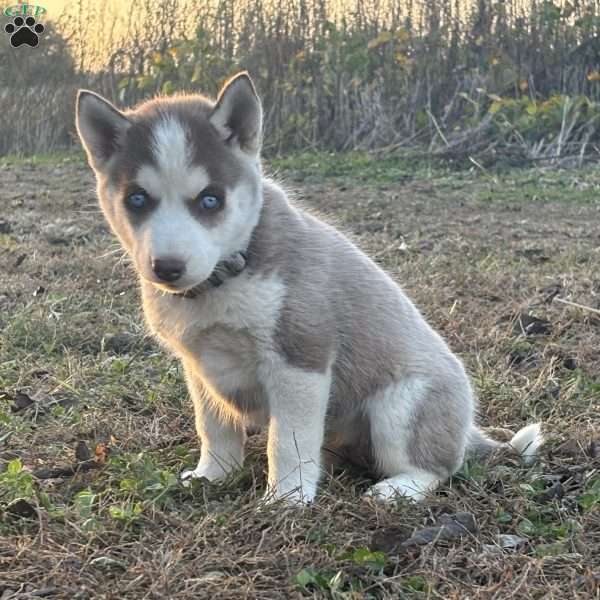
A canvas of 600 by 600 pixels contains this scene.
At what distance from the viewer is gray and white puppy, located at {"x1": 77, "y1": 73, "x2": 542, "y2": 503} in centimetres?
270

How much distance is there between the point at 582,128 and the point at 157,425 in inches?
376

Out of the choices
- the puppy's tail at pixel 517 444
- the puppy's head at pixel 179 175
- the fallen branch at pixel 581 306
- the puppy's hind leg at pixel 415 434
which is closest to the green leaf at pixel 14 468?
the puppy's head at pixel 179 175

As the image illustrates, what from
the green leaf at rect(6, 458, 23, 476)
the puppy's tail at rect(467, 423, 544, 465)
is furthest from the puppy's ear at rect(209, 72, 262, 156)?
the puppy's tail at rect(467, 423, 544, 465)

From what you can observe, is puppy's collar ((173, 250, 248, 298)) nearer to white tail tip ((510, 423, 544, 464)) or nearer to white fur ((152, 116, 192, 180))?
white fur ((152, 116, 192, 180))

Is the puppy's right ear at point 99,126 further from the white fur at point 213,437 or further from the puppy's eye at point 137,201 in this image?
the white fur at point 213,437

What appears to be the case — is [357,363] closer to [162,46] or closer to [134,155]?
[134,155]

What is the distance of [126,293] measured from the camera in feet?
17.6

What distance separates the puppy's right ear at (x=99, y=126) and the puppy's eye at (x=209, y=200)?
1.19 ft

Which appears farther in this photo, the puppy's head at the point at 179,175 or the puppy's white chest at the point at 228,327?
the puppy's white chest at the point at 228,327

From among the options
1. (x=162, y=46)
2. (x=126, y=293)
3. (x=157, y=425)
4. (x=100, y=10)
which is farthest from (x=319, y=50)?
(x=157, y=425)

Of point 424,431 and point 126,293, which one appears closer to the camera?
point 424,431

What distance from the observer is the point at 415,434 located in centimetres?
303

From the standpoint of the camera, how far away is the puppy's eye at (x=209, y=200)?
8.87ft

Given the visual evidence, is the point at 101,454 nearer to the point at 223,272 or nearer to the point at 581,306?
the point at 223,272
